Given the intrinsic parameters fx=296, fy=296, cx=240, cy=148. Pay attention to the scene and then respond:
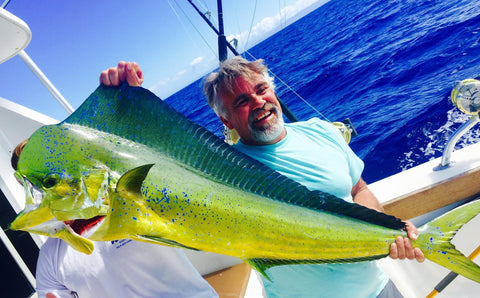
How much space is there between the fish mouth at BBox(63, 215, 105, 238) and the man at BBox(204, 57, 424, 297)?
976 millimetres

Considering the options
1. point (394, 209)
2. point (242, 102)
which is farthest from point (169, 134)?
point (394, 209)

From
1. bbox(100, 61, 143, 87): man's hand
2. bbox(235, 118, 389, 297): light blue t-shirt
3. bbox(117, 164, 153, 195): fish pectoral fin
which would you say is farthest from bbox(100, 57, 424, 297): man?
bbox(117, 164, 153, 195): fish pectoral fin

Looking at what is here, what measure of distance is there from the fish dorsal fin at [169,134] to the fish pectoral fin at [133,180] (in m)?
0.15

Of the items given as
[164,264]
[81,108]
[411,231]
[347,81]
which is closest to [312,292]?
[411,231]

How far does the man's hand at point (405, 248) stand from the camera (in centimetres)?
115

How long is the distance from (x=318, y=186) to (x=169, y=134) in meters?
0.94

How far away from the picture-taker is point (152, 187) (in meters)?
0.87

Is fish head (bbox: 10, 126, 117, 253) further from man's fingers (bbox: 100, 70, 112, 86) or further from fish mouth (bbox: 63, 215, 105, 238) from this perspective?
man's fingers (bbox: 100, 70, 112, 86)

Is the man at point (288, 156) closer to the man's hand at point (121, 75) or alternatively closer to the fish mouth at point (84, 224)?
the man's hand at point (121, 75)

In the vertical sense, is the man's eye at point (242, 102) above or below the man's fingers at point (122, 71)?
below

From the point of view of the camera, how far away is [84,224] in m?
0.81

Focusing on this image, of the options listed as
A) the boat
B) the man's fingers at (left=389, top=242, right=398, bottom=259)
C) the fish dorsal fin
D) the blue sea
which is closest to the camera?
the fish dorsal fin

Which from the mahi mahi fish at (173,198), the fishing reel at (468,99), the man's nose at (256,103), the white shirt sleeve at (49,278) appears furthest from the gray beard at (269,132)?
the fishing reel at (468,99)

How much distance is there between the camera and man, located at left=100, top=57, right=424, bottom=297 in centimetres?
156
